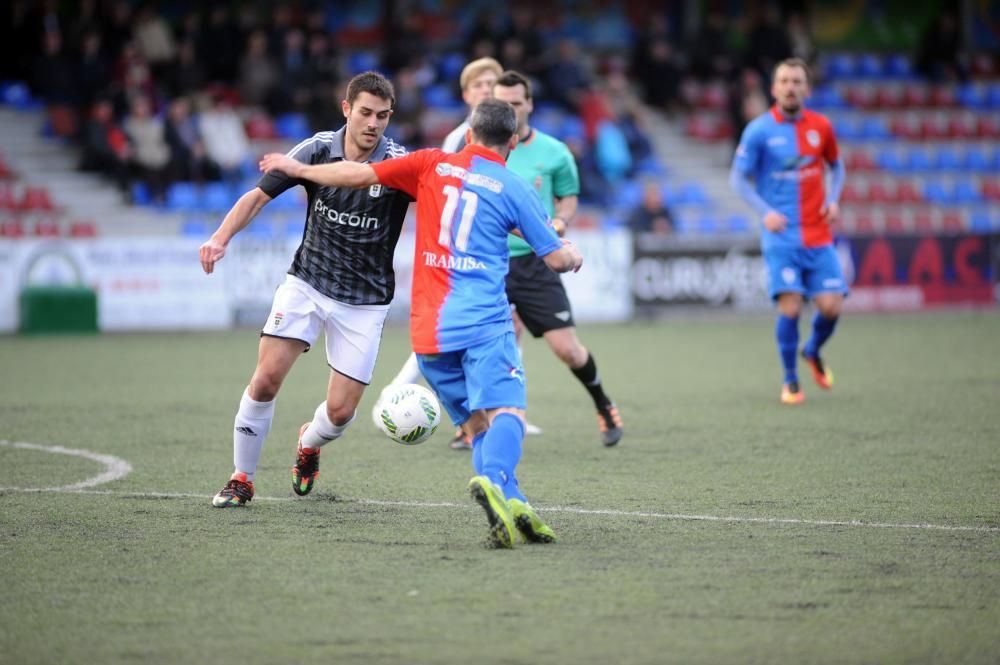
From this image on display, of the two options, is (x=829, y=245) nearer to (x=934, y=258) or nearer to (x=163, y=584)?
(x=163, y=584)

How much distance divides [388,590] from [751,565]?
4.92 feet

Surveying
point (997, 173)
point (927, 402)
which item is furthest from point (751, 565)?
point (997, 173)

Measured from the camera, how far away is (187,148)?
21484mm

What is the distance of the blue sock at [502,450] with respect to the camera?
5930 millimetres

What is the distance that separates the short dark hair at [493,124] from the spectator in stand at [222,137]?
16077 millimetres

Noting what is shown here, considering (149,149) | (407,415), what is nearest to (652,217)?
(149,149)

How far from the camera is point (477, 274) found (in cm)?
604

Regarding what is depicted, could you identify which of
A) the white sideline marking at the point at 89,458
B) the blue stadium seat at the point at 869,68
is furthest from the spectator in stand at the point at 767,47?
the white sideline marking at the point at 89,458

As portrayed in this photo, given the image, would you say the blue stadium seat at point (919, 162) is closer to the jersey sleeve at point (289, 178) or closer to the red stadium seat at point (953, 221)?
the red stadium seat at point (953, 221)

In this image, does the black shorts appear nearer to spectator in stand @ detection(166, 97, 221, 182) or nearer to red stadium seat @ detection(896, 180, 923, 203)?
spectator in stand @ detection(166, 97, 221, 182)

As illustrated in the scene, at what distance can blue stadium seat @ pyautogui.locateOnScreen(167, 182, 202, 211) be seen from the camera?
21.2 m

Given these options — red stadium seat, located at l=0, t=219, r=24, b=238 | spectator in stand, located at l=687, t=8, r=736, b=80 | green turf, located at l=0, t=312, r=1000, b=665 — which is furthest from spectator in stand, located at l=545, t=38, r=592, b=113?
green turf, located at l=0, t=312, r=1000, b=665

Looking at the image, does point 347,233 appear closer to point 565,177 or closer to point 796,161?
point 565,177

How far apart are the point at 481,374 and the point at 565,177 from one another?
11.5ft
